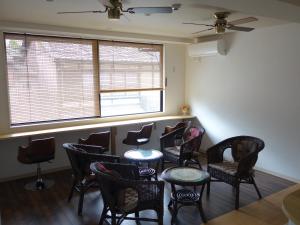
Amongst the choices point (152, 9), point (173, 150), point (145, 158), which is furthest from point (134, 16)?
point (173, 150)

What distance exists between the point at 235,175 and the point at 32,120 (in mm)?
3557

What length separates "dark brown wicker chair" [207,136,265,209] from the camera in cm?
377

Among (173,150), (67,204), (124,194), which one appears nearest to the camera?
(124,194)

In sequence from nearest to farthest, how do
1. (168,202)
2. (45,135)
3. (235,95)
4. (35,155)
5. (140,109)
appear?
1. (168,202)
2. (35,155)
3. (45,135)
4. (235,95)
5. (140,109)

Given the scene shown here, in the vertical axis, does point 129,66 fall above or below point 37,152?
above

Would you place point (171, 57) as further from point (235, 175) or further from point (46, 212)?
point (46, 212)

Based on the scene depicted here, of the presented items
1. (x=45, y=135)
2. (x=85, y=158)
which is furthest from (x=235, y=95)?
(x=45, y=135)

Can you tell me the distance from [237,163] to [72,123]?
10.1 feet

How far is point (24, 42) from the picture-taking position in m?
4.77

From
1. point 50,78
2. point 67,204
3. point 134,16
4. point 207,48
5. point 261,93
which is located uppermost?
point 134,16

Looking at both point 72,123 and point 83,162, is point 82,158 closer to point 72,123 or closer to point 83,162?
point 83,162

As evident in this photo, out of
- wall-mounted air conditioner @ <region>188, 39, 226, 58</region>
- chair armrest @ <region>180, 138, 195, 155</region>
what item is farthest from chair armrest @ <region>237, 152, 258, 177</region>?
wall-mounted air conditioner @ <region>188, 39, 226, 58</region>

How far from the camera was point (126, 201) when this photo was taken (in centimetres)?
299

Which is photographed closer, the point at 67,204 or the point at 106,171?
the point at 106,171
